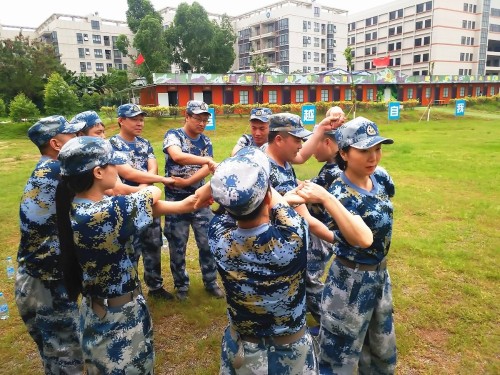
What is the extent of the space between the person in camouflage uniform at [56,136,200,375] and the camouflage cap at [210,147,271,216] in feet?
2.46

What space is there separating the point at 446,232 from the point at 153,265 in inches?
214

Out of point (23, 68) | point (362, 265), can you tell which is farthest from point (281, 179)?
point (23, 68)

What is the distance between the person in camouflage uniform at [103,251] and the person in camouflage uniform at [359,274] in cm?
113

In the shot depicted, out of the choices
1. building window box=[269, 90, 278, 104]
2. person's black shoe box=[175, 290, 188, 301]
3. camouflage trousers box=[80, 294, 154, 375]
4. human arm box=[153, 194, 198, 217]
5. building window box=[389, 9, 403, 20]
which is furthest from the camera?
building window box=[389, 9, 403, 20]

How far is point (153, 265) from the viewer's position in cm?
474

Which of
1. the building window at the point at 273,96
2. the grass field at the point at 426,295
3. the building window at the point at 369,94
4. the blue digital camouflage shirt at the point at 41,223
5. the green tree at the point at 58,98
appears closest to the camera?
the blue digital camouflage shirt at the point at 41,223

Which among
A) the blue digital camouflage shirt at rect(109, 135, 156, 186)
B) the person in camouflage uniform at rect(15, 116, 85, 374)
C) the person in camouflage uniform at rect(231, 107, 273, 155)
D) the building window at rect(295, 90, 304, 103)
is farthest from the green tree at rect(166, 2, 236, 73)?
the person in camouflage uniform at rect(15, 116, 85, 374)

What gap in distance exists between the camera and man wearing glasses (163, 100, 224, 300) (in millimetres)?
4457

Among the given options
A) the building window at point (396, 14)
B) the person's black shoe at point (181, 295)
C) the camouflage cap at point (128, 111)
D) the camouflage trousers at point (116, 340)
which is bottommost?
the person's black shoe at point (181, 295)

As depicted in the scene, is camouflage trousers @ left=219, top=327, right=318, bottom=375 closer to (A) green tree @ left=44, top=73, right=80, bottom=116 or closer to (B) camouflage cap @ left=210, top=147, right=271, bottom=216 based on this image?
(B) camouflage cap @ left=210, top=147, right=271, bottom=216

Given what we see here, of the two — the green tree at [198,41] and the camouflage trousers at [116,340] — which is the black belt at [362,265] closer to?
the camouflage trousers at [116,340]

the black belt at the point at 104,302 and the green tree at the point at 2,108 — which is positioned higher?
the green tree at the point at 2,108

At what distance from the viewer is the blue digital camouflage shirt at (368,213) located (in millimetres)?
2521

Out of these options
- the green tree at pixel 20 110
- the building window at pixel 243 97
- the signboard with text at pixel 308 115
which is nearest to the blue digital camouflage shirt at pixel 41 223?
the signboard with text at pixel 308 115
